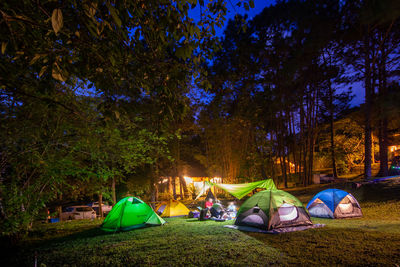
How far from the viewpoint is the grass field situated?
417 cm

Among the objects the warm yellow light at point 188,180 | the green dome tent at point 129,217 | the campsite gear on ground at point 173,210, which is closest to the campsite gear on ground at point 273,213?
the green dome tent at point 129,217

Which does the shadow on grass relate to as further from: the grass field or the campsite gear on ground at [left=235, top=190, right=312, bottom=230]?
the campsite gear on ground at [left=235, top=190, right=312, bottom=230]

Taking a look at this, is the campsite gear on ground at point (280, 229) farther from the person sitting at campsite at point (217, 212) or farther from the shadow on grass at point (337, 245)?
the person sitting at campsite at point (217, 212)

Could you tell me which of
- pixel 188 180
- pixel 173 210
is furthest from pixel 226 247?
pixel 188 180

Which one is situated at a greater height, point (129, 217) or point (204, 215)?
point (129, 217)

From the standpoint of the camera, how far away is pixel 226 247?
199 inches

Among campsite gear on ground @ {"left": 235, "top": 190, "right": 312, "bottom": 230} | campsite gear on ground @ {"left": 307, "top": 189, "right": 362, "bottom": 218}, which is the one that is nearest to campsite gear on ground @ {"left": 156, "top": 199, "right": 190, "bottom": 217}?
campsite gear on ground @ {"left": 235, "top": 190, "right": 312, "bottom": 230}

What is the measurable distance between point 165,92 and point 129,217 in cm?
690

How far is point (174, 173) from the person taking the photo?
2012 cm

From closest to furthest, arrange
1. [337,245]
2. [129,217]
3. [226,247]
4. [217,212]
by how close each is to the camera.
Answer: [337,245] < [226,247] < [129,217] < [217,212]

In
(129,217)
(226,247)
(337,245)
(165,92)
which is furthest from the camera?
(129,217)

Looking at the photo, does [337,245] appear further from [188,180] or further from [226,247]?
[188,180]

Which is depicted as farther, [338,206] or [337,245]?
[338,206]

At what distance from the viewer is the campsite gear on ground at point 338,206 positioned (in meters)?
8.09
